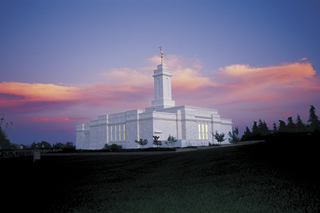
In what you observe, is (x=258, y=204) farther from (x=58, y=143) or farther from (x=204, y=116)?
(x=58, y=143)

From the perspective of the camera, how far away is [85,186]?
10117 mm

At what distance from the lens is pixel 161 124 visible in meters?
50.3

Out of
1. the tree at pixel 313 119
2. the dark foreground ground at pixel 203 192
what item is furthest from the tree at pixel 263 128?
the dark foreground ground at pixel 203 192

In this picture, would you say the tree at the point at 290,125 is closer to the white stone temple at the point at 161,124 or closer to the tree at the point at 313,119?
the tree at the point at 313,119

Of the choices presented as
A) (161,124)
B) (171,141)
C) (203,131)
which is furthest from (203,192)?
(203,131)

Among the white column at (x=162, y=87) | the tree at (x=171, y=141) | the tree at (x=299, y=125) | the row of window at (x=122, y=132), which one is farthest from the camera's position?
the tree at (x=299, y=125)

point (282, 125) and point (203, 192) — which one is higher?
point (282, 125)

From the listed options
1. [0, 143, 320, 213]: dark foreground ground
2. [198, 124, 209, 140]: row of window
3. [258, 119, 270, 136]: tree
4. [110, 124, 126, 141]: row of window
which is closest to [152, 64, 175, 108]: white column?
[198, 124, 209, 140]: row of window

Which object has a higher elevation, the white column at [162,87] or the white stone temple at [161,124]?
the white column at [162,87]

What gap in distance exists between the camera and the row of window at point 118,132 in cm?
5544

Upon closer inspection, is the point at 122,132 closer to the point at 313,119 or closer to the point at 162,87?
the point at 162,87

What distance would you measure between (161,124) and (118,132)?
11893mm

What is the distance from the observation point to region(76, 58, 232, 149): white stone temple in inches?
1964

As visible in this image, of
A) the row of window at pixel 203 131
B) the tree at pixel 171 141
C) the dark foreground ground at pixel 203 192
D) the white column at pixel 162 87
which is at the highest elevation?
the white column at pixel 162 87
